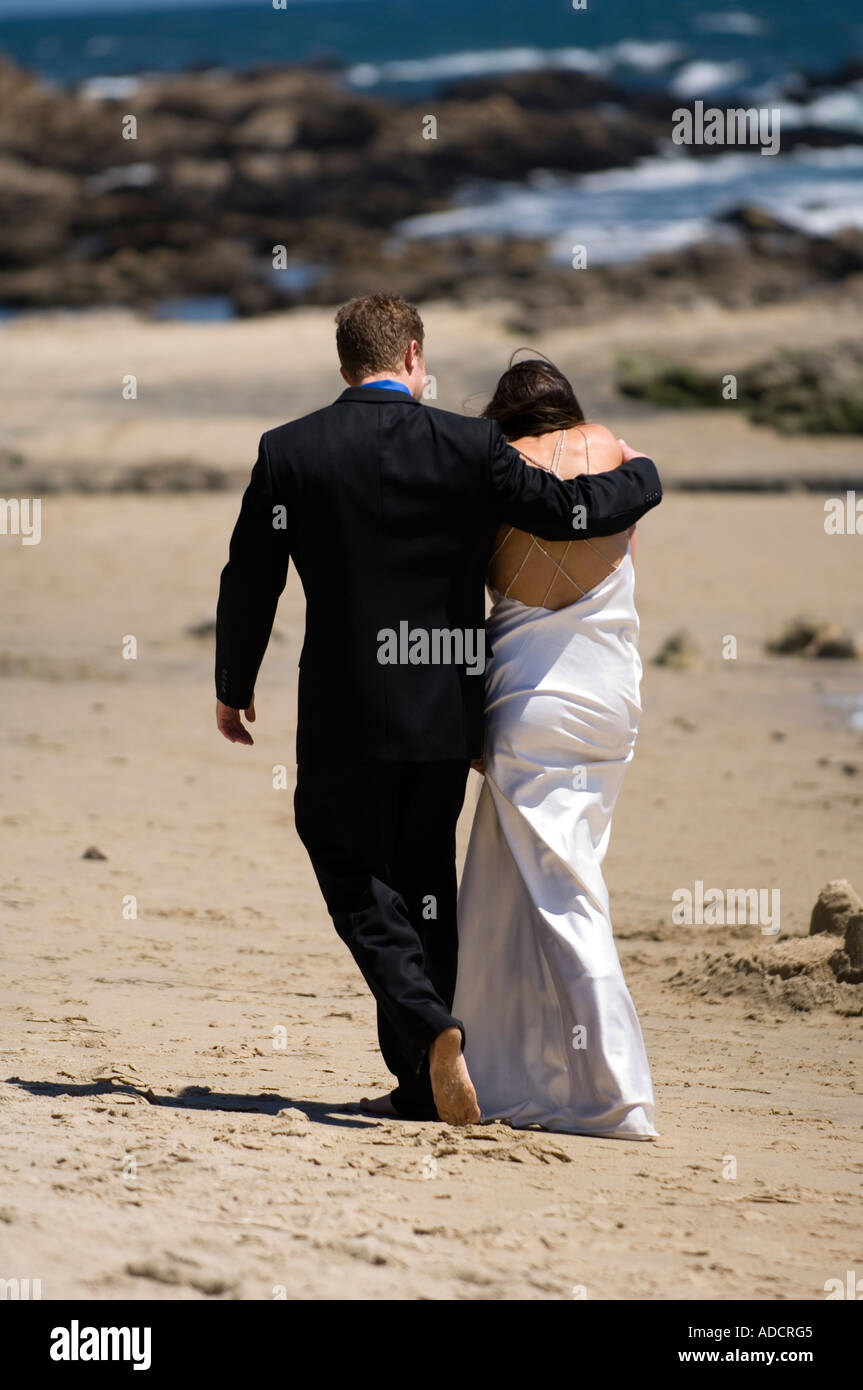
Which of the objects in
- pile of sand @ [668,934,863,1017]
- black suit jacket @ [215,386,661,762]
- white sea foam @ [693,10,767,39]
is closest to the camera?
black suit jacket @ [215,386,661,762]

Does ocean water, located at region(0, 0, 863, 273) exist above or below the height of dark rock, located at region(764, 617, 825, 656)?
above

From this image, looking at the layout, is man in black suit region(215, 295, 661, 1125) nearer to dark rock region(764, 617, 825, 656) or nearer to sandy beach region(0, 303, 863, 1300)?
sandy beach region(0, 303, 863, 1300)

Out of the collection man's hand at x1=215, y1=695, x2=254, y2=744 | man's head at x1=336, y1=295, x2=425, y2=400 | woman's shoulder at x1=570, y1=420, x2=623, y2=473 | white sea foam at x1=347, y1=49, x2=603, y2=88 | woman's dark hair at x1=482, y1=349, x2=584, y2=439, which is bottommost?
man's hand at x1=215, y1=695, x2=254, y2=744

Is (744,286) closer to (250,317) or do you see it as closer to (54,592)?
(250,317)

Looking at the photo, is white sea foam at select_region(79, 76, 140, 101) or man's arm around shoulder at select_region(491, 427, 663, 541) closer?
man's arm around shoulder at select_region(491, 427, 663, 541)

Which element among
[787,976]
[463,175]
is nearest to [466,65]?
[463,175]

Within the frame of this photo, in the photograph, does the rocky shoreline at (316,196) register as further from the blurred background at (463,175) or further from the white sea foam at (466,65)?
the white sea foam at (466,65)

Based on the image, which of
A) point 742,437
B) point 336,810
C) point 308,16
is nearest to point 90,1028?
point 336,810

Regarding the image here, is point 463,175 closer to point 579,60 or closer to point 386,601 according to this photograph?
point 579,60

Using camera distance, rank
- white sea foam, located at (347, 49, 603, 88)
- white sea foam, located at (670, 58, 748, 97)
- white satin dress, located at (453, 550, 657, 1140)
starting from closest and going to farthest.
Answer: white satin dress, located at (453, 550, 657, 1140) < white sea foam, located at (670, 58, 748, 97) < white sea foam, located at (347, 49, 603, 88)

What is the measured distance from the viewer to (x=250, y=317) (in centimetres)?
2580

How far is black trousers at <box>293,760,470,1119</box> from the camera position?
358 centimetres

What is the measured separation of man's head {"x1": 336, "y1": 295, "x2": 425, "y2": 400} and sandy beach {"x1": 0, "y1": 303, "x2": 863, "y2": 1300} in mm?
1112

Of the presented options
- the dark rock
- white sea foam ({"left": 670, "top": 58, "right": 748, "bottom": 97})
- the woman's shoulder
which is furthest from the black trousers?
white sea foam ({"left": 670, "top": 58, "right": 748, "bottom": 97})
